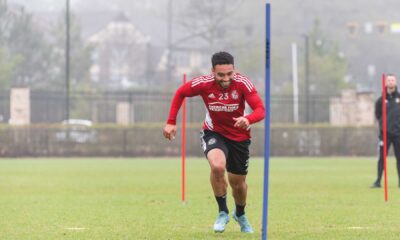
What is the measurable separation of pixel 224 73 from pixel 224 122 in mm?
740

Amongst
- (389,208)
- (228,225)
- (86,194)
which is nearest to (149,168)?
(86,194)

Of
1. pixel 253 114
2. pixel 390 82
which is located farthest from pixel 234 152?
pixel 390 82

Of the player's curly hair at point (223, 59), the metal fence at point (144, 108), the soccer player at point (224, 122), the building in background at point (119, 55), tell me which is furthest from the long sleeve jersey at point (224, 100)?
the building in background at point (119, 55)

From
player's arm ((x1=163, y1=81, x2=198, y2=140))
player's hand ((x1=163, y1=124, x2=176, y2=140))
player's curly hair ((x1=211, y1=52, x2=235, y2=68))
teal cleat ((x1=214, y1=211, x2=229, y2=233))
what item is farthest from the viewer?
teal cleat ((x1=214, y1=211, x2=229, y2=233))

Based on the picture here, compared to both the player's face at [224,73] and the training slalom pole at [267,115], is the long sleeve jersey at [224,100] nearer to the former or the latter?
the player's face at [224,73]

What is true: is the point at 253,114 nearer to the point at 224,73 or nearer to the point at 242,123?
the point at 242,123

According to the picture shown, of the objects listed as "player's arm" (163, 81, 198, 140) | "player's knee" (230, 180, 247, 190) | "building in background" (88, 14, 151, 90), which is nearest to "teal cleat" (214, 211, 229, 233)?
"player's knee" (230, 180, 247, 190)

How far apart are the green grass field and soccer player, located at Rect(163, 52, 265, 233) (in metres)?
0.56

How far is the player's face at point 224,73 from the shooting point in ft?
39.5

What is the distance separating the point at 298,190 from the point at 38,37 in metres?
68.4

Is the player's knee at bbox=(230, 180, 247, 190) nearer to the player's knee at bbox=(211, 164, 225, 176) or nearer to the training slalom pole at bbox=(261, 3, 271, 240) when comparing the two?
the player's knee at bbox=(211, 164, 225, 176)

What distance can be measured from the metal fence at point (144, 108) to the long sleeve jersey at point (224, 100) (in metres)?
36.6

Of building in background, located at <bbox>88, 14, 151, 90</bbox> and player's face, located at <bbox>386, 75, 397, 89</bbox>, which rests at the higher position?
building in background, located at <bbox>88, 14, 151, 90</bbox>

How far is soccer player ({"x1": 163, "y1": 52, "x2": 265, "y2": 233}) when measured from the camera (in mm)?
12109
